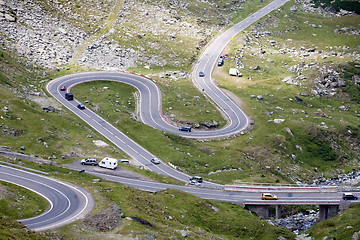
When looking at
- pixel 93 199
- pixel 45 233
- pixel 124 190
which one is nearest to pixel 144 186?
pixel 124 190

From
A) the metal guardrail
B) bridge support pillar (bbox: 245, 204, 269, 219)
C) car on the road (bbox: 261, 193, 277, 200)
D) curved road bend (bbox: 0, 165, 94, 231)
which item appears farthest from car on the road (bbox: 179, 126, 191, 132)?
curved road bend (bbox: 0, 165, 94, 231)

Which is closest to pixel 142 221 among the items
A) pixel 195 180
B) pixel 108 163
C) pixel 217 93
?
pixel 108 163

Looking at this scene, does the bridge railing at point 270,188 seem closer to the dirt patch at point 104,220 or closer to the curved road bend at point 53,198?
the curved road bend at point 53,198

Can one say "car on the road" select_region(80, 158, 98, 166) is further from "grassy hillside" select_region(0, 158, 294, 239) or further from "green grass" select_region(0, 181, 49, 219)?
"green grass" select_region(0, 181, 49, 219)

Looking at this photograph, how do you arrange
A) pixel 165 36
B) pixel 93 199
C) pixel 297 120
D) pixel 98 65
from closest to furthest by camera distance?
1. pixel 93 199
2. pixel 297 120
3. pixel 98 65
4. pixel 165 36

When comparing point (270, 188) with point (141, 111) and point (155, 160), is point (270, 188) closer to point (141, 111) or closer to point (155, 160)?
point (155, 160)

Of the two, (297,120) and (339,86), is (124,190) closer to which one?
(297,120)
